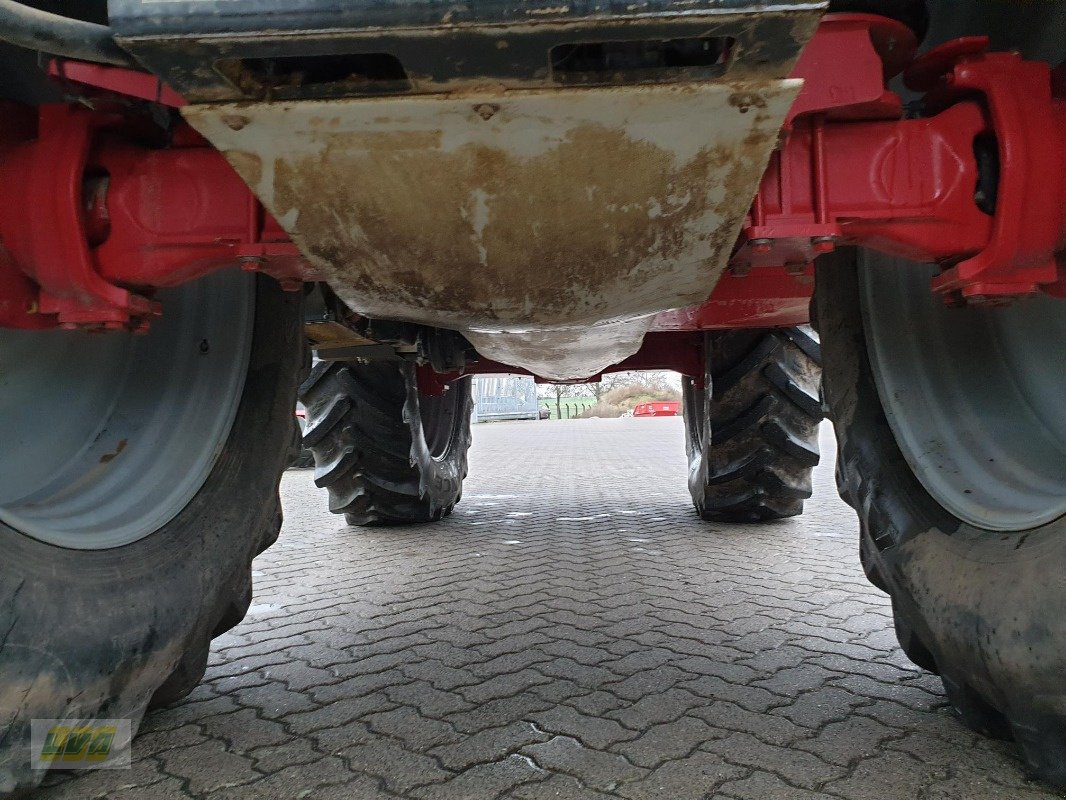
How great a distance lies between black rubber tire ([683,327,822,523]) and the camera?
10.8 ft

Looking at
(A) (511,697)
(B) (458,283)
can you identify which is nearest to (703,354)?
(A) (511,697)

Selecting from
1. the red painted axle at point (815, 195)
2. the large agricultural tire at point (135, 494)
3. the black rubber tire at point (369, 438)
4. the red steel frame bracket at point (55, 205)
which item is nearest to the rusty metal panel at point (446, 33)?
the red painted axle at point (815, 195)

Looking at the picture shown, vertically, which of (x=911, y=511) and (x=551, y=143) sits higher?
(x=551, y=143)

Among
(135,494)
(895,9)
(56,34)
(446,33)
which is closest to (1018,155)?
(895,9)

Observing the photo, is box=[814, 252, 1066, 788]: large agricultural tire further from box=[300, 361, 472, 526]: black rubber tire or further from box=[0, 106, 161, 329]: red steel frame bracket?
box=[300, 361, 472, 526]: black rubber tire

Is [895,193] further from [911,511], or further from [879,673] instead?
[879,673]

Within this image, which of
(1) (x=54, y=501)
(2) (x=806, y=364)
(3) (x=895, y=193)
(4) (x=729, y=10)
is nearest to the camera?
(4) (x=729, y=10)

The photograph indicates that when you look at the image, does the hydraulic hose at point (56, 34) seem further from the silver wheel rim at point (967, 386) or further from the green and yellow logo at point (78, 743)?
the silver wheel rim at point (967, 386)

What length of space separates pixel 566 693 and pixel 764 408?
2048mm

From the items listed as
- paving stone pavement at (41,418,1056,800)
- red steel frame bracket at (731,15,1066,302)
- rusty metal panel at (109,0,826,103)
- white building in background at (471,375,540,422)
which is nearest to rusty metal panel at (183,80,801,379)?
rusty metal panel at (109,0,826,103)

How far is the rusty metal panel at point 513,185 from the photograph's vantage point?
2.78ft

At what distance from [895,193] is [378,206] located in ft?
2.54

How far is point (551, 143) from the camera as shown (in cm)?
91

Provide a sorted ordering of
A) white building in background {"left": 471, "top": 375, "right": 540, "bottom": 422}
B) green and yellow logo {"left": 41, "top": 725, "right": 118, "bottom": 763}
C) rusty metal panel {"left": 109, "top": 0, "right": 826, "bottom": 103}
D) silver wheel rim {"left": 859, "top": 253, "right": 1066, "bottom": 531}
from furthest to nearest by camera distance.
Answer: white building in background {"left": 471, "top": 375, "right": 540, "bottom": 422}, silver wheel rim {"left": 859, "top": 253, "right": 1066, "bottom": 531}, green and yellow logo {"left": 41, "top": 725, "right": 118, "bottom": 763}, rusty metal panel {"left": 109, "top": 0, "right": 826, "bottom": 103}
